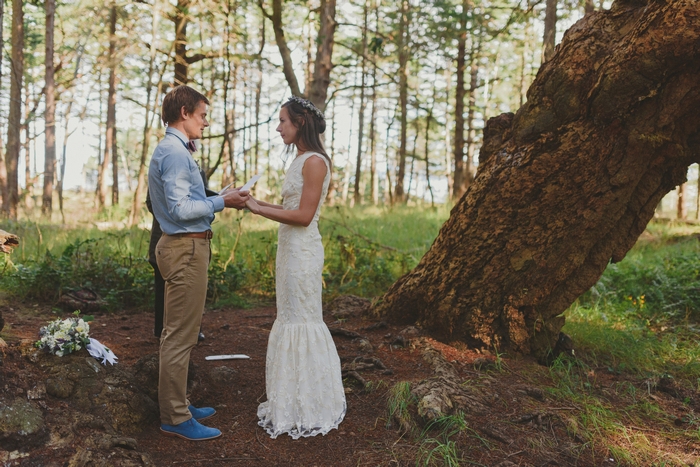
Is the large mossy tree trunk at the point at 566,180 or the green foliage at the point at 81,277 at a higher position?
the large mossy tree trunk at the point at 566,180

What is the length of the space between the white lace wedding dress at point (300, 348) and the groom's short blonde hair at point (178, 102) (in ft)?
2.58

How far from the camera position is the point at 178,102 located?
3186 mm

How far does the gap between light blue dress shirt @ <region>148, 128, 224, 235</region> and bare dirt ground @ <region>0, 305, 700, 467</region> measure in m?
1.17

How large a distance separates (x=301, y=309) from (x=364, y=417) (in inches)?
34.9

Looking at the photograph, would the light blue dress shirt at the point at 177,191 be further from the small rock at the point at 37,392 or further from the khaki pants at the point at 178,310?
the small rock at the point at 37,392

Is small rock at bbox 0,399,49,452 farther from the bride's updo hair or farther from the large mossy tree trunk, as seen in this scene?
the large mossy tree trunk

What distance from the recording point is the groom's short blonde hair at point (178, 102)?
3189mm

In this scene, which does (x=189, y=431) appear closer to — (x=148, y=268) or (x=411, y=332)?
(x=411, y=332)

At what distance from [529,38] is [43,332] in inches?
668

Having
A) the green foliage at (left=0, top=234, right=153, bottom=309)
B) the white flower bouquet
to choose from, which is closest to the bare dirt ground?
the white flower bouquet

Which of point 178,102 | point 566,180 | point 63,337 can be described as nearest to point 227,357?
point 63,337

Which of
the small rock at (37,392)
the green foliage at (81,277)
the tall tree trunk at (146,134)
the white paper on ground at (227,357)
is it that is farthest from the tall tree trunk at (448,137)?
the small rock at (37,392)

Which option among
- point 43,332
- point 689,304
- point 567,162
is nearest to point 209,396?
point 43,332

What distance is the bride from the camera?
11.5 feet
